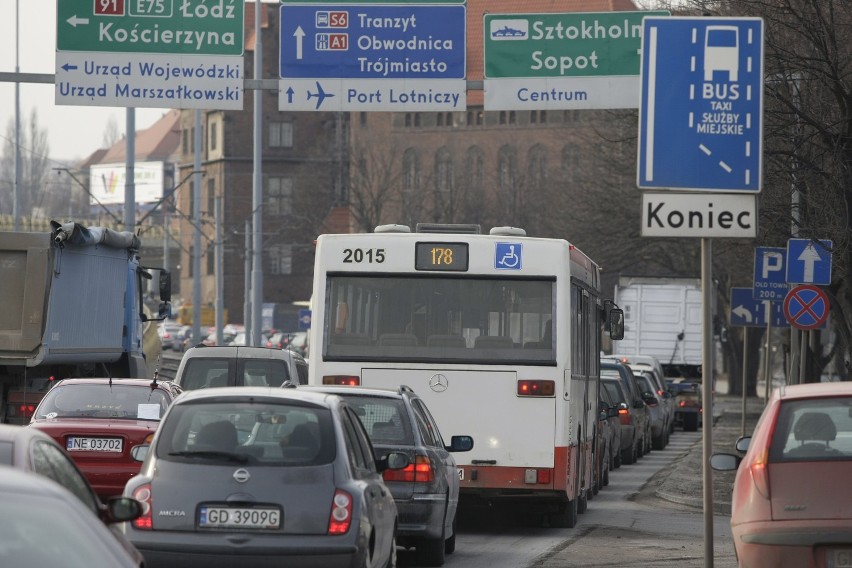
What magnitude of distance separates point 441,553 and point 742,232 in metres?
4.06

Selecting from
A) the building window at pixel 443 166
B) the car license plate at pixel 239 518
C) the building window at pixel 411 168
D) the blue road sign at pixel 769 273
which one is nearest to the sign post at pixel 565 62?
the blue road sign at pixel 769 273

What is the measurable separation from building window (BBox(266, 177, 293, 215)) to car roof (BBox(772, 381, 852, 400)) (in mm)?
115528

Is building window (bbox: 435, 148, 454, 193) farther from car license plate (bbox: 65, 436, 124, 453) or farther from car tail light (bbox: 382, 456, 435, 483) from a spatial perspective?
car tail light (bbox: 382, 456, 435, 483)

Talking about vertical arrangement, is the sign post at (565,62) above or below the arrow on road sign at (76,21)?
below

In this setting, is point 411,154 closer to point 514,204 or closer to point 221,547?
point 514,204

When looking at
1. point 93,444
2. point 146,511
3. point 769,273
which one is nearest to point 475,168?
point 769,273

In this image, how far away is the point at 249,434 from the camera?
10164mm

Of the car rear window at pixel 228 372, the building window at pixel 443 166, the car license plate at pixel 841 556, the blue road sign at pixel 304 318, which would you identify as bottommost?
the blue road sign at pixel 304 318

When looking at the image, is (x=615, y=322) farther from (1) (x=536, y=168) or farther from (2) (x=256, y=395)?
(1) (x=536, y=168)

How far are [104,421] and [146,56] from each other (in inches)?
327

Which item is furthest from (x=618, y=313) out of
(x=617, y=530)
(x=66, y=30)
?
(x=66, y=30)

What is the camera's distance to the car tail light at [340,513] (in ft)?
32.5

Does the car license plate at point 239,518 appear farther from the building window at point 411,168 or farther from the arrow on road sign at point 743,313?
the building window at point 411,168

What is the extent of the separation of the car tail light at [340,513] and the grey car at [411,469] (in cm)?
338
